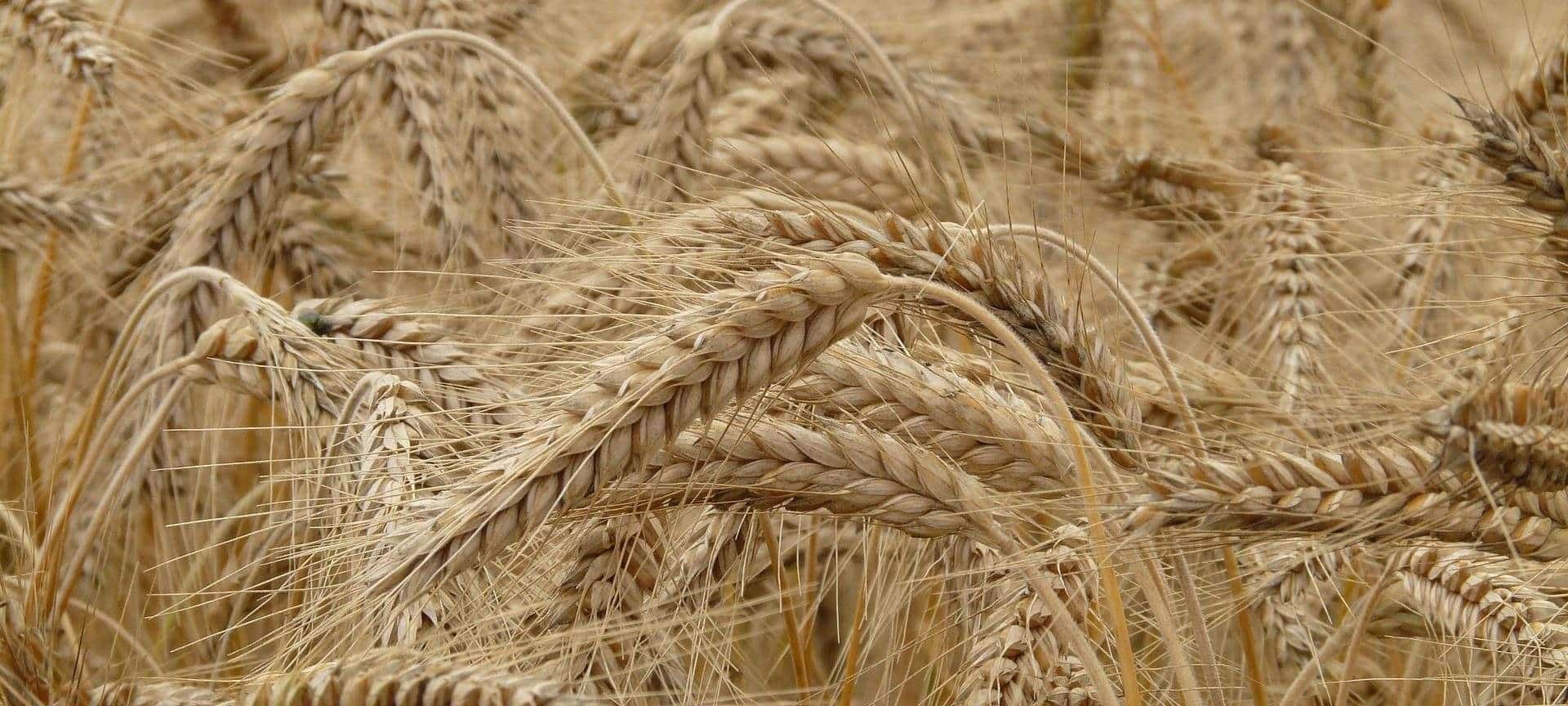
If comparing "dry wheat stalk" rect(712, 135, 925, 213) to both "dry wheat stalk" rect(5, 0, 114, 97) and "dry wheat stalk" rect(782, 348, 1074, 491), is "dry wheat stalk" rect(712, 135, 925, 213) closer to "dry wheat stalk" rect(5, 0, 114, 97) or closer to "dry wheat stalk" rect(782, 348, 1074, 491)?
"dry wheat stalk" rect(782, 348, 1074, 491)

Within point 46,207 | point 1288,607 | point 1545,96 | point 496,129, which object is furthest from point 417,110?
point 1545,96

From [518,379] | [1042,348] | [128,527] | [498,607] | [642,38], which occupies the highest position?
[642,38]

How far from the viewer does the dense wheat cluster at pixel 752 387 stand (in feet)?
3.56

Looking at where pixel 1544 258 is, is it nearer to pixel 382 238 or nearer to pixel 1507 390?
pixel 1507 390

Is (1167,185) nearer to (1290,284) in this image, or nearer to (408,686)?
(1290,284)

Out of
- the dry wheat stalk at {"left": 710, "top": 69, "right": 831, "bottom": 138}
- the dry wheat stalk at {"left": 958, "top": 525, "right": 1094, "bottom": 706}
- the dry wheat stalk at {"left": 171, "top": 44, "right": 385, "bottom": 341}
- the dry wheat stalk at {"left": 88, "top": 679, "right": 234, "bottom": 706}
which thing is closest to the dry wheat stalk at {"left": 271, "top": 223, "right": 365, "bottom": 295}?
the dry wheat stalk at {"left": 171, "top": 44, "right": 385, "bottom": 341}

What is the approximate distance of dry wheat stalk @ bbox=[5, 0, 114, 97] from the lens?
6.79 feet

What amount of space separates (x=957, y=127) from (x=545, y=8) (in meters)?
1.01

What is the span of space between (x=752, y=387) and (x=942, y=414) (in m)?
0.22

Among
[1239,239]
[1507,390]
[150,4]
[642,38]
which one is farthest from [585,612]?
[150,4]

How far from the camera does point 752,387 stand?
3.59ft

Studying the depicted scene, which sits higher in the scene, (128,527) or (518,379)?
(518,379)

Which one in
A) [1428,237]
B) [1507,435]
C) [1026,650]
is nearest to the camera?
[1507,435]

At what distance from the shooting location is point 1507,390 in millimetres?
1005
